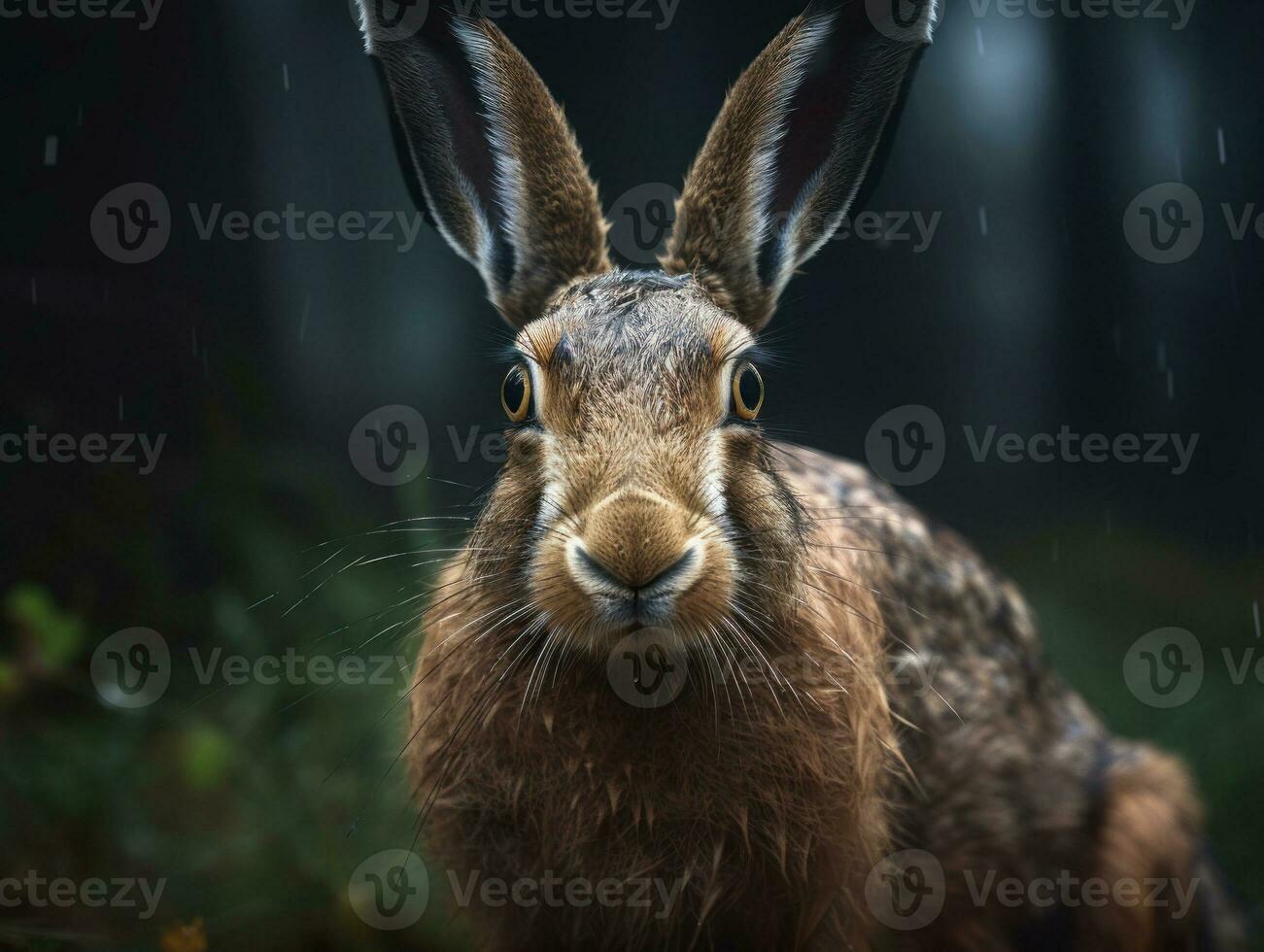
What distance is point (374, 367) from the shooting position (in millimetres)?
4090

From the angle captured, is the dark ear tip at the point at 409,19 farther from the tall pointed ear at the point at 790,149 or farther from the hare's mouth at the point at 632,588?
the hare's mouth at the point at 632,588

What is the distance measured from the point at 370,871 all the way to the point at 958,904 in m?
1.51

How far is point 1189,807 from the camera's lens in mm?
2666

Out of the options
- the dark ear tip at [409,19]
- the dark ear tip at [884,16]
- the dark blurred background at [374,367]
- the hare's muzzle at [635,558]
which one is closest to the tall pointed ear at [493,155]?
the dark ear tip at [409,19]

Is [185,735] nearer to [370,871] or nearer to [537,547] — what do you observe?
[370,871]

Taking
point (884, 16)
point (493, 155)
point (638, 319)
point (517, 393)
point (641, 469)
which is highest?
point (884, 16)

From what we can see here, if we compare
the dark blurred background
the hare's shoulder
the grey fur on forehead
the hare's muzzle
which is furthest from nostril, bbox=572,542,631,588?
the dark blurred background

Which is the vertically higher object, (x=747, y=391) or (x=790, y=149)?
(x=790, y=149)

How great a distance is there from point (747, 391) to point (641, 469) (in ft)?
1.32

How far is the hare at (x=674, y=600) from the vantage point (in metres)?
1.76

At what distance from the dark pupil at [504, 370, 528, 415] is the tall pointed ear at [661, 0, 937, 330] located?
→ 0.46m

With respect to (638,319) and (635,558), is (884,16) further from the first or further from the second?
(635,558)

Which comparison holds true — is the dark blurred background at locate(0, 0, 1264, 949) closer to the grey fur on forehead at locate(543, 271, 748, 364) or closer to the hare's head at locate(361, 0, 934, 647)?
the hare's head at locate(361, 0, 934, 647)

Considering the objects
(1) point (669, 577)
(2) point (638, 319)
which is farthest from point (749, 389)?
(1) point (669, 577)
